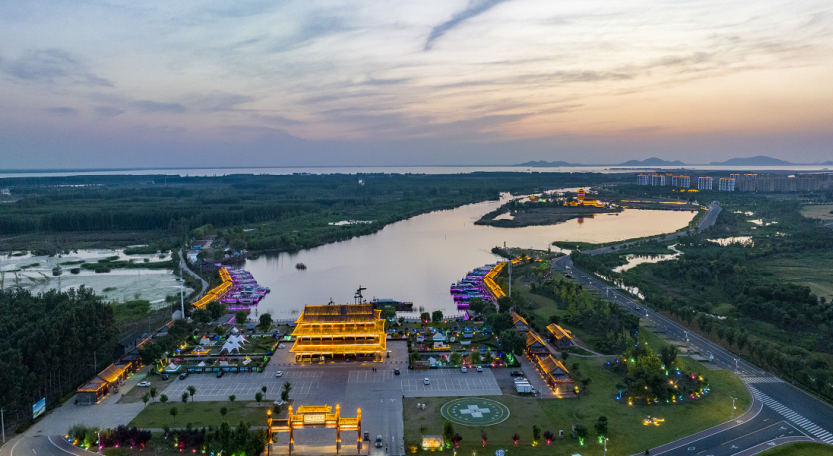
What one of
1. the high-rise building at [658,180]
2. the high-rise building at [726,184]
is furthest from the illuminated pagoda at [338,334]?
the high-rise building at [658,180]

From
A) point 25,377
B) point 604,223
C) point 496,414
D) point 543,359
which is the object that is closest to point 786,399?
point 543,359

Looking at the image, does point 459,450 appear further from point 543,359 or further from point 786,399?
point 786,399

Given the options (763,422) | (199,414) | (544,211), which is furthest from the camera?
(544,211)

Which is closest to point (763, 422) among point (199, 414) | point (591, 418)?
point (591, 418)

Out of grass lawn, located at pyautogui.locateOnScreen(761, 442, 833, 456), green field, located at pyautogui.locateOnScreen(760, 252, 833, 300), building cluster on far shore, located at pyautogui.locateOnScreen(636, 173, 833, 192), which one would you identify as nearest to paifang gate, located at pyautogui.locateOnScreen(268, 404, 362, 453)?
grass lawn, located at pyautogui.locateOnScreen(761, 442, 833, 456)

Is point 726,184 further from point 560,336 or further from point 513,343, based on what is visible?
point 513,343
